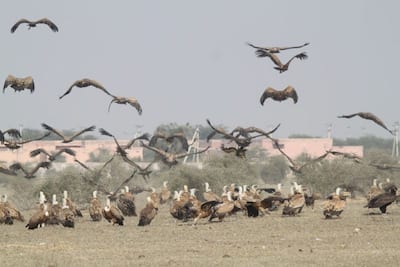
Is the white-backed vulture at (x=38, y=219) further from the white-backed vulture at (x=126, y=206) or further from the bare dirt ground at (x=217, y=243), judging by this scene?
the white-backed vulture at (x=126, y=206)

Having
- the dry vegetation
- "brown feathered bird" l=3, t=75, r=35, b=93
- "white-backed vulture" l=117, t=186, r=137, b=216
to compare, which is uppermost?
Answer: "brown feathered bird" l=3, t=75, r=35, b=93

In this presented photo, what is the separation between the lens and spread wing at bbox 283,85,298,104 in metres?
26.0

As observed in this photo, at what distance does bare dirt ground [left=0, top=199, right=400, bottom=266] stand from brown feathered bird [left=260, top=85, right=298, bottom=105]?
2847mm

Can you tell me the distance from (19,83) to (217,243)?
7.66 metres

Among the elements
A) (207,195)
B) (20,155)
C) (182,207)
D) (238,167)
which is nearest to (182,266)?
(182,207)

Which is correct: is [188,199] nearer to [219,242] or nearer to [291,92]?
[291,92]

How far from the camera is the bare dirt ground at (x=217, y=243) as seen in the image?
1797cm

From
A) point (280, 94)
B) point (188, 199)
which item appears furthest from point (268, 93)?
point (188, 199)

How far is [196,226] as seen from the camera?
2595 cm

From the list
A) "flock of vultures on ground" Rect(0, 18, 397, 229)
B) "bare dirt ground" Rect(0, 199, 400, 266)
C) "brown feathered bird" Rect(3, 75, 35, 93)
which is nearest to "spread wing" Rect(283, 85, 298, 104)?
"flock of vultures on ground" Rect(0, 18, 397, 229)

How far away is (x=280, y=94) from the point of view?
26672mm

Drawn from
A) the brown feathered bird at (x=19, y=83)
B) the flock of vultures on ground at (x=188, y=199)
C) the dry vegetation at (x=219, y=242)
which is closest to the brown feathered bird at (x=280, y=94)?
the flock of vultures on ground at (x=188, y=199)

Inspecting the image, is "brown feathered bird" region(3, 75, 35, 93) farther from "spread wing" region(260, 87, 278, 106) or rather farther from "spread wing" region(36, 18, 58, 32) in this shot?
"spread wing" region(260, 87, 278, 106)

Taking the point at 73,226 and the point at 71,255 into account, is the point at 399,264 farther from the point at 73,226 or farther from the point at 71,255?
the point at 73,226
